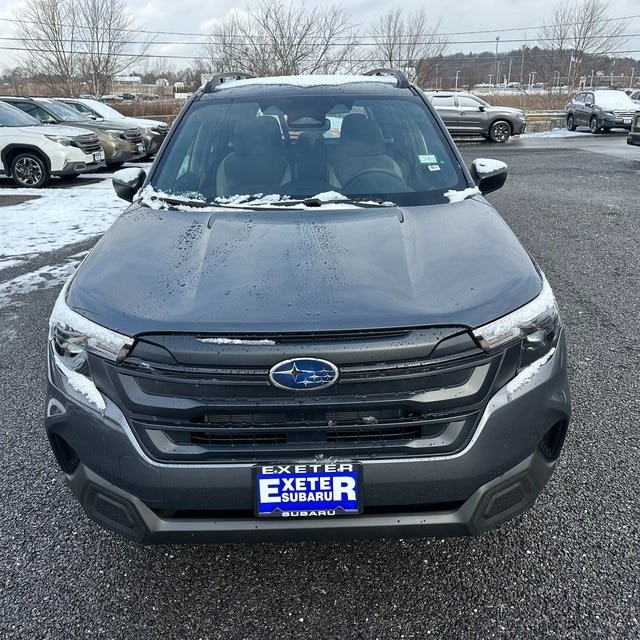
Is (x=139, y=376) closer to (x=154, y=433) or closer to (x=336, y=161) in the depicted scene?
(x=154, y=433)

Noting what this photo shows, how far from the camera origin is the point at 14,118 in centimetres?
1179

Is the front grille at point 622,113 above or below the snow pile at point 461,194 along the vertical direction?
below

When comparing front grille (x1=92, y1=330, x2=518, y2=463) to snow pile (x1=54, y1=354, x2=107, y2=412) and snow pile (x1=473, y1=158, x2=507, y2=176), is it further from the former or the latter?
snow pile (x1=473, y1=158, x2=507, y2=176)

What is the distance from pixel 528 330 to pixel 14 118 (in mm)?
12537

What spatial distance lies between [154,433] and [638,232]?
7238 millimetres

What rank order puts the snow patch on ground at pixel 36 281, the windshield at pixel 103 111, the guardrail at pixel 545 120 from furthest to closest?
the guardrail at pixel 545 120 < the windshield at pixel 103 111 < the snow patch on ground at pixel 36 281

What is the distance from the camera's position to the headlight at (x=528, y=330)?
184cm

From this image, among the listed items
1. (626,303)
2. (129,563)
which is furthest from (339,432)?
(626,303)

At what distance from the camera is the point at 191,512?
74.4 inches

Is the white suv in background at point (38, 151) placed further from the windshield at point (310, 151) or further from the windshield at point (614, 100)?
the windshield at point (614, 100)

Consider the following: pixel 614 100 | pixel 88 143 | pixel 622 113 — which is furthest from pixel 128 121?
pixel 614 100

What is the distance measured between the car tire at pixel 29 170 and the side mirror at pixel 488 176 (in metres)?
10.3

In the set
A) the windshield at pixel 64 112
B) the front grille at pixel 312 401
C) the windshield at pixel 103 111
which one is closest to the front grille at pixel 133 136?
the windshield at pixel 64 112

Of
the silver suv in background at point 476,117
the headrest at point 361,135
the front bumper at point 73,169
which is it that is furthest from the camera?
the silver suv in background at point 476,117
